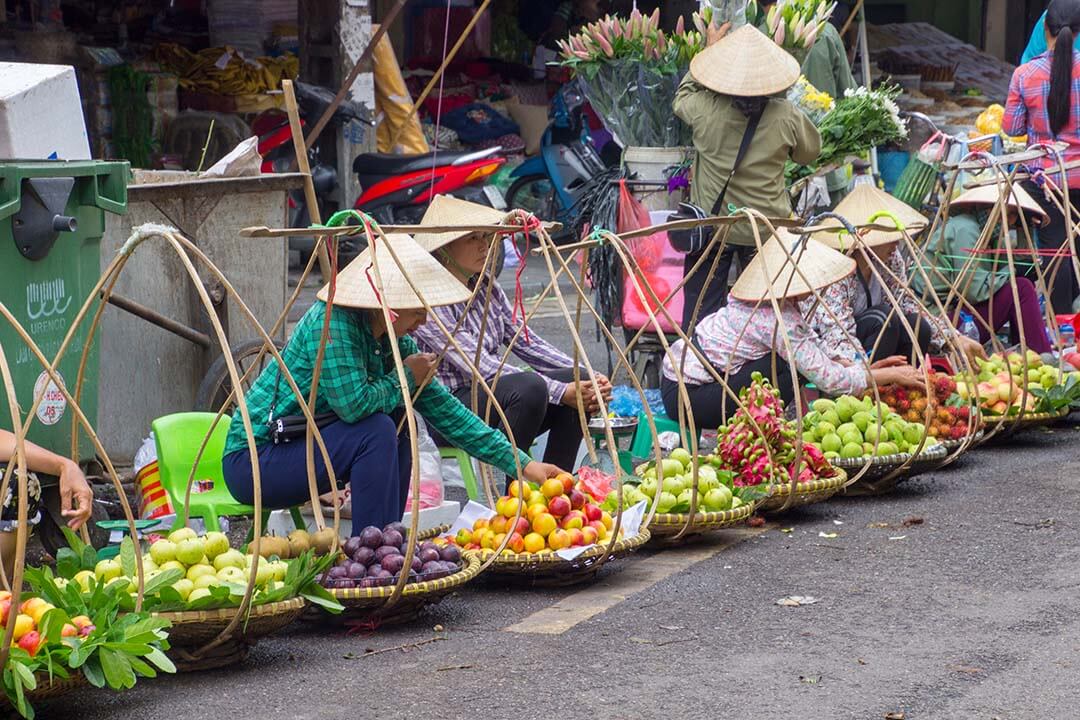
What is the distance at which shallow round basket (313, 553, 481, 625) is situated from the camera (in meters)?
4.02

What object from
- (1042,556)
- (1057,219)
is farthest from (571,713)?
(1057,219)

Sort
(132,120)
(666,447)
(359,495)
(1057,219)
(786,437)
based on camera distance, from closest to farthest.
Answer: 1. (359,495)
2. (786,437)
3. (666,447)
4. (1057,219)
5. (132,120)

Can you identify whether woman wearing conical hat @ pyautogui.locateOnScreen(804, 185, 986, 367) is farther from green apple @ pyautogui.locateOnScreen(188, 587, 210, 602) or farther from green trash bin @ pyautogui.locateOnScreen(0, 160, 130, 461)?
green apple @ pyautogui.locateOnScreen(188, 587, 210, 602)

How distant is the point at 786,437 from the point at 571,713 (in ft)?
6.83

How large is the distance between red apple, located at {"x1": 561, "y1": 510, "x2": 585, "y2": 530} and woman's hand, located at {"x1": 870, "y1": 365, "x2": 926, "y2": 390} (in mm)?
1862

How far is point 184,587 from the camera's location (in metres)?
3.74

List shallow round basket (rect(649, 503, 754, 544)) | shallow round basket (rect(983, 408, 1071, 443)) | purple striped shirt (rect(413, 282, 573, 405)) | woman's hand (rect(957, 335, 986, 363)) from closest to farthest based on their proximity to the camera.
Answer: shallow round basket (rect(649, 503, 754, 544)), purple striped shirt (rect(413, 282, 573, 405)), shallow round basket (rect(983, 408, 1071, 443)), woman's hand (rect(957, 335, 986, 363))

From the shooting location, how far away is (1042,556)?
4.87 m

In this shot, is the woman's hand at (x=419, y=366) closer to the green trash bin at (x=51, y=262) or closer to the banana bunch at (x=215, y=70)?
the green trash bin at (x=51, y=262)

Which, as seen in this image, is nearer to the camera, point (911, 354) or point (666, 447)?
point (666, 447)

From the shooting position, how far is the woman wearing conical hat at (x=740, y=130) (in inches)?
267

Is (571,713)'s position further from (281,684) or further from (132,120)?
(132,120)

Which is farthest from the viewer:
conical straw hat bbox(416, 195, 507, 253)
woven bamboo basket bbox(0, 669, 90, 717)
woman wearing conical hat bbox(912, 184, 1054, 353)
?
woman wearing conical hat bbox(912, 184, 1054, 353)

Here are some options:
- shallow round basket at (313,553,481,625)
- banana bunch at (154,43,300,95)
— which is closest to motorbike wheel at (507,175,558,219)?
banana bunch at (154,43,300,95)
